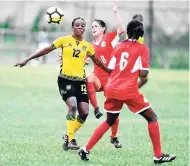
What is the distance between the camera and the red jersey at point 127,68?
991 centimetres

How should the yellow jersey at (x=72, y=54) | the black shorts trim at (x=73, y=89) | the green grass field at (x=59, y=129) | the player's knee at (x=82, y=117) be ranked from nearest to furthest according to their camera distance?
the green grass field at (x=59, y=129)
the yellow jersey at (x=72, y=54)
the black shorts trim at (x=73, y=89)
the player's knee at (x=82, y=117)

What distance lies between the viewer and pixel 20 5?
142 ft

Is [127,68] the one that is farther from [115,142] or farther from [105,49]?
[105,49]

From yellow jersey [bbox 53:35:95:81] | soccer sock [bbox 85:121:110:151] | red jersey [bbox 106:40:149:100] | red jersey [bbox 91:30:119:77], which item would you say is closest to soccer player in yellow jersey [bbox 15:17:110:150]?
yellow jersey [bbox 53:35:95:81]

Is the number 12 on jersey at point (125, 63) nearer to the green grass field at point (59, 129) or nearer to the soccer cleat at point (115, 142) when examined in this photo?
the green grass field at point (59, 129)

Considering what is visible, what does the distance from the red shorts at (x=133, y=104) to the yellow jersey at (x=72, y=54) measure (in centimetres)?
142

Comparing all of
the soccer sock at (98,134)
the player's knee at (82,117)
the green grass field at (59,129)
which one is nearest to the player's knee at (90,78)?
the green grass field at (59,129)

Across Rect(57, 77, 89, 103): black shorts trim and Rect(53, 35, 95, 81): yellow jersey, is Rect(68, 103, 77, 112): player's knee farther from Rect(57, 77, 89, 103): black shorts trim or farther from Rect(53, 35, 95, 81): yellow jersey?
Rect(53, 35, 95, 81): yellow jersey

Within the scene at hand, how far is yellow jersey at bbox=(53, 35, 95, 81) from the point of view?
37.1 feet

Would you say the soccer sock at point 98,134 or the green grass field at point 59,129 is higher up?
the soccer sock at point 98,134

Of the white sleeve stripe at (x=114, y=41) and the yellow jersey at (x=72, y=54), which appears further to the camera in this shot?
the white sleeve stripe at (x=114, y=41)

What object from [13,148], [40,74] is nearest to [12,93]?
[40,74]

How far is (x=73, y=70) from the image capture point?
37.2 ft

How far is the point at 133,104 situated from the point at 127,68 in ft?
1.59
